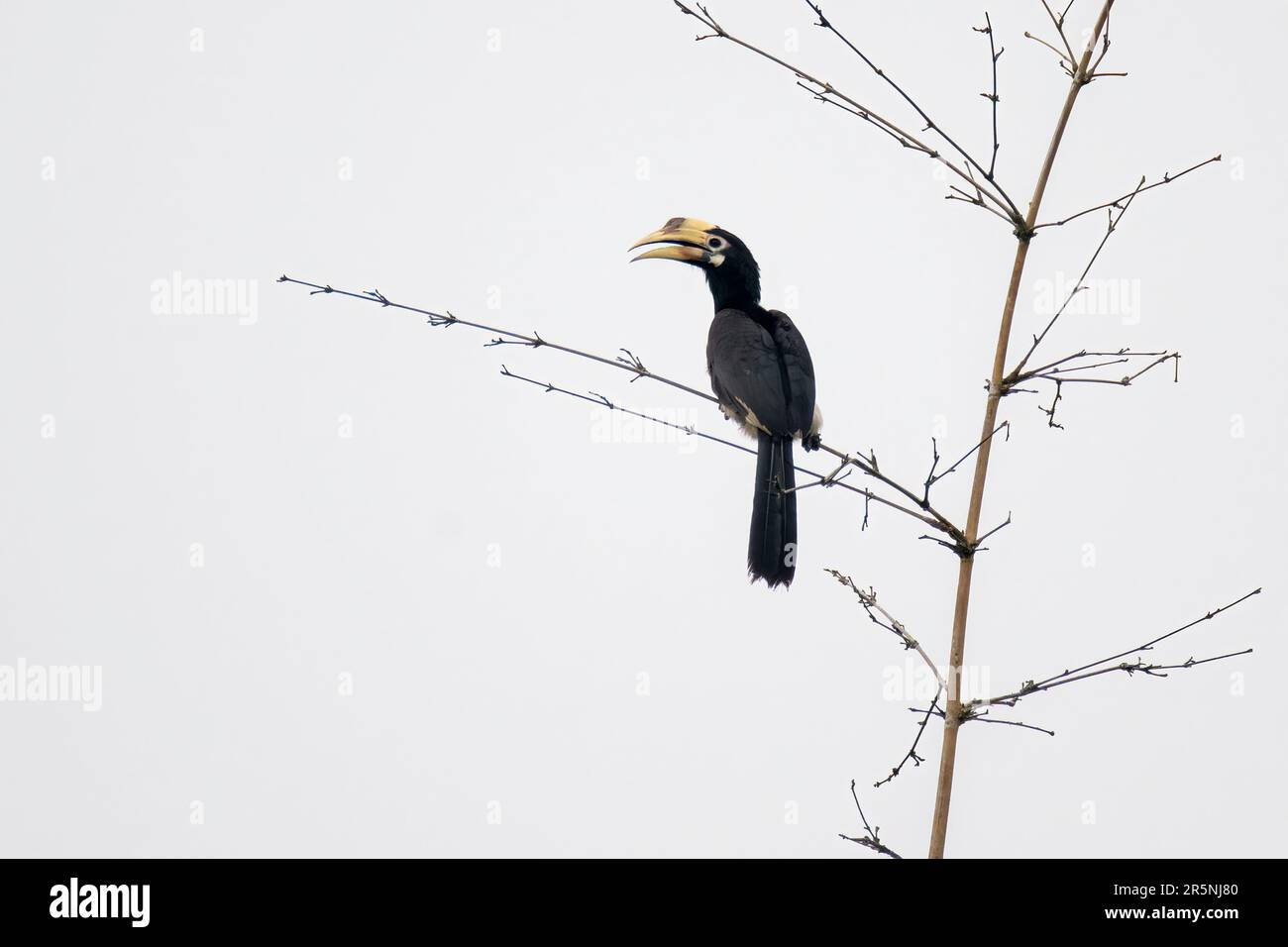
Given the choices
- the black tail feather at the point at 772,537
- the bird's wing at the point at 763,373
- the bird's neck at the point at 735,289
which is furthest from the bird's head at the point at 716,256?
the black tail feather at the point at 772,537

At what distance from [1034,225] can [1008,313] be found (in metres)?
0.18

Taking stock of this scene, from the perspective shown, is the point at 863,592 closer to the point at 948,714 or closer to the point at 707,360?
the point at 948,714

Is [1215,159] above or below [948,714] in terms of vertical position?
above

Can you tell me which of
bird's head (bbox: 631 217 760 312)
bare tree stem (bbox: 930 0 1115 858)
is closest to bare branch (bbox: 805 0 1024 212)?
bare tree stem (bbox: 930 0 1115 858)

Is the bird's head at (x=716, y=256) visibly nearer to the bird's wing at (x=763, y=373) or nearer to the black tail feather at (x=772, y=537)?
the bird's wing at (x=763, y=373)

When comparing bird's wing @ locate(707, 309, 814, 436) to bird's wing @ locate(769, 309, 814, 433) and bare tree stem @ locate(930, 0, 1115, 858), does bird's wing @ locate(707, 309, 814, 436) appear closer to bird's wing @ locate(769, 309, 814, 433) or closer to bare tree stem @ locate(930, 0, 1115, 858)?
bird's wing @ locate(769, 309, 814, 433)

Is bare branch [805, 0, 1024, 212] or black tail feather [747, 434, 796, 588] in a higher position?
bare branch [805, 0, 1024, 212]

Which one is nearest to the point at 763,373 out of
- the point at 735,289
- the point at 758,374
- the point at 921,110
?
the point at 758,374

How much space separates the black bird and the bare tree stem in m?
2.08

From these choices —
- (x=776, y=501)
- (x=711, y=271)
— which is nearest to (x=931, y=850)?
(x=776, y=501)

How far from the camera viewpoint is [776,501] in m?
5.00

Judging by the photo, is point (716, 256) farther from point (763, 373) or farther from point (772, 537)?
point (772, 537)

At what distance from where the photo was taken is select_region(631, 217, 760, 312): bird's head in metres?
6.43

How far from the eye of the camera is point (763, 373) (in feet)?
18.9
